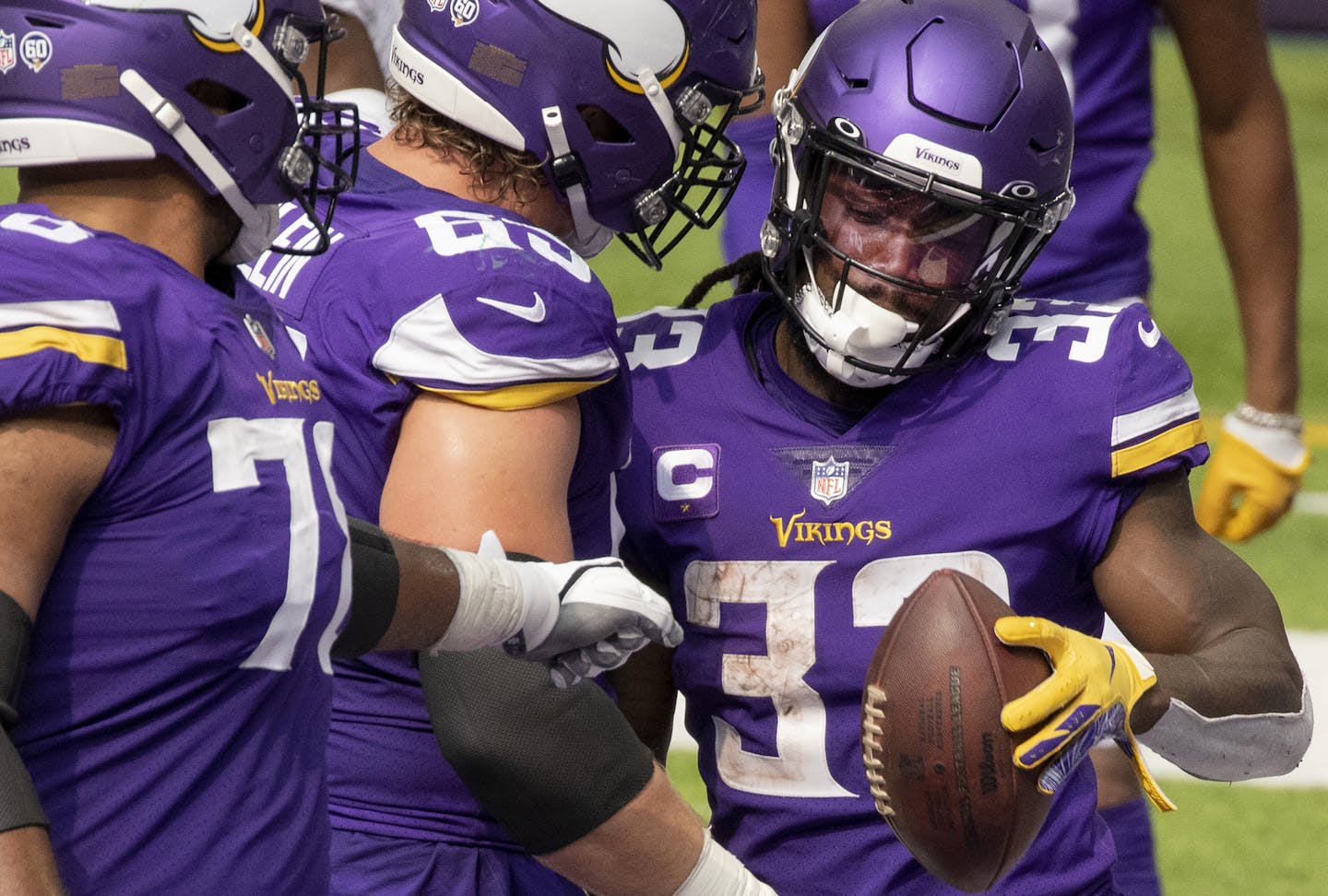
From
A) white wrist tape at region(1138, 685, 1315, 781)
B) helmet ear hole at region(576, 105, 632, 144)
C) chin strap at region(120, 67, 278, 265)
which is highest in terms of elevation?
chin strap at region(120, 67, 278, 265)

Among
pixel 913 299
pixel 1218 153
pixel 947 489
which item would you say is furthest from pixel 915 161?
pixel 1218 153

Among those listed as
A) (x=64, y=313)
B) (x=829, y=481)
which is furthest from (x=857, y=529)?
(x=64, y=313)

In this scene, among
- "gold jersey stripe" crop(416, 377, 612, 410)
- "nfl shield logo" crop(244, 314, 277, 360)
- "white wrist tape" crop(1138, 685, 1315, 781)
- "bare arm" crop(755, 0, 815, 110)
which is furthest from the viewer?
"bare arm" crop(755, 0, 815, 110)

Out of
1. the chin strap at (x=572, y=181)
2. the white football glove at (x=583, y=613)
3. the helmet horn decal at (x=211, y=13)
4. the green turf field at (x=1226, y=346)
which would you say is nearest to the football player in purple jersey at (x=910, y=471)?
the chin strap at (x=572, y=181)

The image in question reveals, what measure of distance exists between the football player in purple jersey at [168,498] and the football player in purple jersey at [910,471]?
1.72 feet

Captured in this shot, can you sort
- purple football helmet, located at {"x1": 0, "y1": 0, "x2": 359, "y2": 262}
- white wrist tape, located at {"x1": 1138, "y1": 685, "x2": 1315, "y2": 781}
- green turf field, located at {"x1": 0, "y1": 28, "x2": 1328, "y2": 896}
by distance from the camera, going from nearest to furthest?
purple football helmet, located at {"x1": 0, "y1": 0, "x2": 359, "y2": 262}, white wrist tape, located at {"x1": 1138, "y1": 685, "x2": 1315, "y2": 781}, green turf field, located at {"x1": 0, "y1": 28, "x2": 1328, "y2": 896}

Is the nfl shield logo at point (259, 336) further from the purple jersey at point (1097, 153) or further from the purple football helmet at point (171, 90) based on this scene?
the purple jersey at point (1097, 153)

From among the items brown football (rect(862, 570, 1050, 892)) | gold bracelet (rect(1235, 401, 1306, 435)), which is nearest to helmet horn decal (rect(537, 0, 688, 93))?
brown football (rect(862, 570, 1050, 892))

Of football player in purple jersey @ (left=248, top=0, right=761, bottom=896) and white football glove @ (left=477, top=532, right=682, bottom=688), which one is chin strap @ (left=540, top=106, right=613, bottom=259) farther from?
white football glove @ (left=477, top=532, right=682, bottom=688)

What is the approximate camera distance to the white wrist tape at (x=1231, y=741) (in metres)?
2.20

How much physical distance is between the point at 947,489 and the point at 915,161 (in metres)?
0.43

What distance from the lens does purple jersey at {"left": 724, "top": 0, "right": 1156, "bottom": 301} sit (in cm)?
332

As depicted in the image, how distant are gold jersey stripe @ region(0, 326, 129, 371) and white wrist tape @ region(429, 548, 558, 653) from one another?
510mm

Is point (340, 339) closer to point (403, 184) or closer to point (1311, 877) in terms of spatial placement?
point (403, 184)
